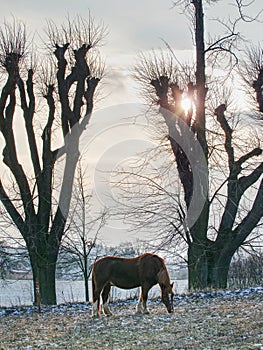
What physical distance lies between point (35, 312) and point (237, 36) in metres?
11.4

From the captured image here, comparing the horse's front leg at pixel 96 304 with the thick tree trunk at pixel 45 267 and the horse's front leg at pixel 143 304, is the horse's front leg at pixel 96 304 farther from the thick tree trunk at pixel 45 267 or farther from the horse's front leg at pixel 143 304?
the thick tree trunk at pixel 45 267

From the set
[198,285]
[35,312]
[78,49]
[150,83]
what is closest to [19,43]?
[78,49]

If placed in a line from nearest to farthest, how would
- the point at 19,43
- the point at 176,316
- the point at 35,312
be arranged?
the point at 176,316 → the point at 35,312 → the point at 19,43

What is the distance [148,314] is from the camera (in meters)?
12.8

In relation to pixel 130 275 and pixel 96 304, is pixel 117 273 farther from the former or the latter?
pixel 96 304

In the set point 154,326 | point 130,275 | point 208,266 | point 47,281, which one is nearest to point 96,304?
point 130,275

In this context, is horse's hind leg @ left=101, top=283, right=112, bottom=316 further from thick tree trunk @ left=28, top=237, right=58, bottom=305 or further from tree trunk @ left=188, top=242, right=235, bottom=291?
tree trunk @ left=188, top=242, right=235, bottom=291

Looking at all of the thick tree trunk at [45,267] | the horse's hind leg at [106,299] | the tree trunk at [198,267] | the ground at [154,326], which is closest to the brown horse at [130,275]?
the horse's hind leg at [106,299]

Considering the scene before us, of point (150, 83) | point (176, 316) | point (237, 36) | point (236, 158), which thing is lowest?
point (176, 316)

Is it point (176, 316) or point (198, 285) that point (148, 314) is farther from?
point (198, 285)

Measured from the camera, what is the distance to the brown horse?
1302 centimetres

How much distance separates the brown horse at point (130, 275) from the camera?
1302 cm

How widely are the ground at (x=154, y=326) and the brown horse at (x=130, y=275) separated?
461 mm

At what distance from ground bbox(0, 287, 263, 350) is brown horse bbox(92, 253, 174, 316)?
0.46 metres
